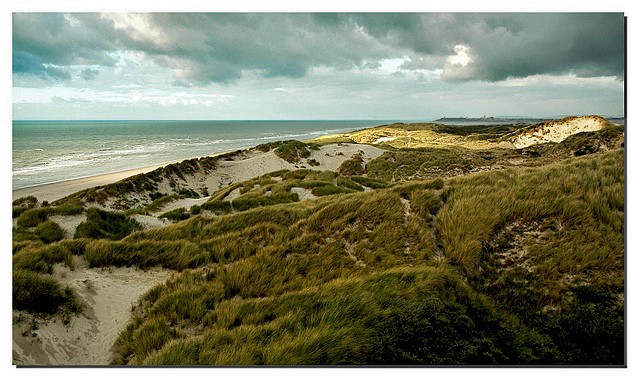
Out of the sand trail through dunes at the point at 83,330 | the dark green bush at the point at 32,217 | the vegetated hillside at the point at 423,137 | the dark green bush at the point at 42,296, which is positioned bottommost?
the sand trail through dunes at the point at 83,330

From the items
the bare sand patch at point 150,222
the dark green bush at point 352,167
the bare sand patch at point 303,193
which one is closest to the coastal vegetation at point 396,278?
the bare sand patch at point 150,222

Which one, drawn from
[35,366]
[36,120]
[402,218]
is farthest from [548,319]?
[36,120]

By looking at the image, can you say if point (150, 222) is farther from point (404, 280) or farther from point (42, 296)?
point (404, 280)

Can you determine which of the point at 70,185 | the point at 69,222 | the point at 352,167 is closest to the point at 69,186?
the point at 70,185

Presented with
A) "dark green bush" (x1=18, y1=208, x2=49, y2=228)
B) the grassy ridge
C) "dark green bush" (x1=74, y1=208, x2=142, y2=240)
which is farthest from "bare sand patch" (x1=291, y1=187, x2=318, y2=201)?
"dark green bush" (x1=18, y1=208, x2=49, y2=228)

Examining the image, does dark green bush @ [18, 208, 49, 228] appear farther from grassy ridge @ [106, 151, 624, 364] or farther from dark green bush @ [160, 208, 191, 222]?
grassy ridge @ [106, 151, 624, 364]

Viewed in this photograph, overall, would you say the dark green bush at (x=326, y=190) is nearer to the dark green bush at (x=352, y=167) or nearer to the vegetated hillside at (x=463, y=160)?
the vegetated hillside at (x=463, y=160)

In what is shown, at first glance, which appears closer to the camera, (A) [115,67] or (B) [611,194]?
(B) [611,194]
